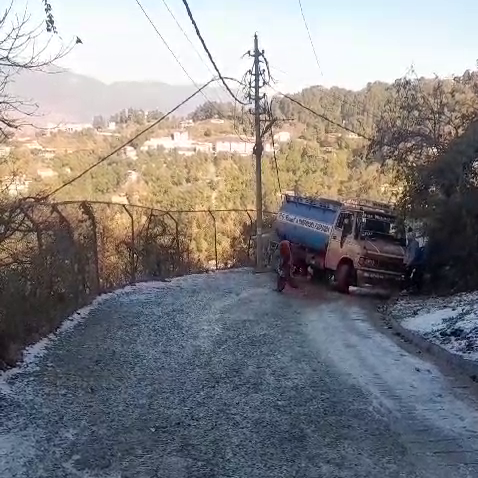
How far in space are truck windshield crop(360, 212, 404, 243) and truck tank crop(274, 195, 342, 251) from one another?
3.07ft

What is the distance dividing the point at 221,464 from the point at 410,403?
2.84m

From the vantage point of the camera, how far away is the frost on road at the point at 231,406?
19.5ft

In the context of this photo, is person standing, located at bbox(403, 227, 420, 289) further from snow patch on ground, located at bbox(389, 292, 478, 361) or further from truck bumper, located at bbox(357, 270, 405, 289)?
snow patch on ground, located at bbox(389, 292, 478, 361)

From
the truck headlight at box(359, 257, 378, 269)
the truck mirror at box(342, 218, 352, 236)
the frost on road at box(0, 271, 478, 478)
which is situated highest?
the truck mirror at box(342, 218, 352, 236)

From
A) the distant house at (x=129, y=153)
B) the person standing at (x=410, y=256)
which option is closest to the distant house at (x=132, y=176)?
the distant house at (x=129, y=153)

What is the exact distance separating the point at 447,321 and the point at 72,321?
667cm

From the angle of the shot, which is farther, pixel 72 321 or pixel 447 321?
pixel 72 321

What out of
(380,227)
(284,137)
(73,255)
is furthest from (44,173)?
(284,137)

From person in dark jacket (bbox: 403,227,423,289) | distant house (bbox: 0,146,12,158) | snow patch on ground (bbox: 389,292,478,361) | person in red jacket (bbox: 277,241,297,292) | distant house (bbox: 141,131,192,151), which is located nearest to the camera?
snow patch on ground (bbox: 389,292,478,361)

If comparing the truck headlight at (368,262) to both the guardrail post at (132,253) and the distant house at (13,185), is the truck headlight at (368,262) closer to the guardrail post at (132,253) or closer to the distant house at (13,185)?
the guardrail post at (132,253)

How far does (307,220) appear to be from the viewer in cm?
2203

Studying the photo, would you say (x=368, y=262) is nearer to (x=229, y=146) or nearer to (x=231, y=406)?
(x=231, y=406)

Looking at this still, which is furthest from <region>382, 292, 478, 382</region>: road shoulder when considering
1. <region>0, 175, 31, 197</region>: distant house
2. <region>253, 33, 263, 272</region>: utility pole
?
<region>253, 33, 263, 272</region>: utility pole

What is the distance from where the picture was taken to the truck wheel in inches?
782
